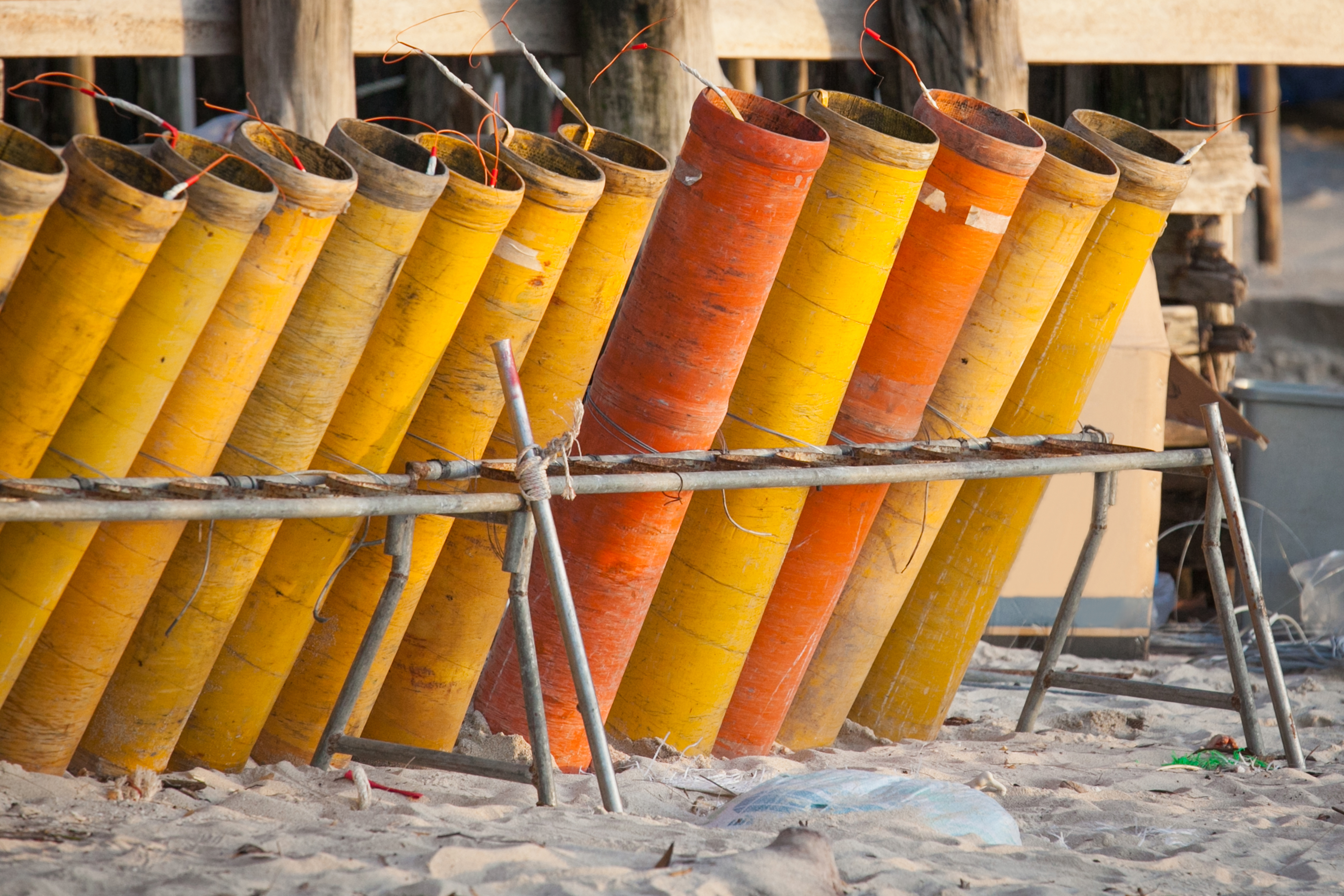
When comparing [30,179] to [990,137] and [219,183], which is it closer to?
[219,183]

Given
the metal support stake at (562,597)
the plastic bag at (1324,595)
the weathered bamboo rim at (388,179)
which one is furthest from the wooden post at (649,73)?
the plastic bag at (1324,595)

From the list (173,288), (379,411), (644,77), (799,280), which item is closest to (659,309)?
(799,280)

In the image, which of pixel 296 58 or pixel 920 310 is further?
pixel 296 58

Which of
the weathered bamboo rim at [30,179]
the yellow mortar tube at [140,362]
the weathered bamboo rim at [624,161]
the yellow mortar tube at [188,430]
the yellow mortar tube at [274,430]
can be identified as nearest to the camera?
the weathered bamboo rim at [30,179]

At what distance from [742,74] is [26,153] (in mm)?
4205

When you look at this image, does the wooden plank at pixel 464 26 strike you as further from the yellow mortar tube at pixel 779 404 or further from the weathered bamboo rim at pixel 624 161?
the yellow mortar tube at pixel 779 404

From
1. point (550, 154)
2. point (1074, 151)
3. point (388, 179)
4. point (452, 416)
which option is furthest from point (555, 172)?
point (1074, 151)

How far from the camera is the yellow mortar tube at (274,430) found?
3045mm

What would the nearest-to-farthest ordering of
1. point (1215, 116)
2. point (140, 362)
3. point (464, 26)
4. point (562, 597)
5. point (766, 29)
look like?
point (140, 362) → point (562, 597) → point (464, 26) → point (766, 29) → point (1215, 116)

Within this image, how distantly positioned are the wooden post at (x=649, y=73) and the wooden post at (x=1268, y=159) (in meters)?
7.82

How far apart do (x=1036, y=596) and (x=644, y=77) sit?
9.50 ft

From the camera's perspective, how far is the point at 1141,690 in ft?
14.3

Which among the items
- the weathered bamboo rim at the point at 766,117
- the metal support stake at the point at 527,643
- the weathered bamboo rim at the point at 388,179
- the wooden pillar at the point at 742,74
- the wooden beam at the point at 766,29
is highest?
the wooden beam at the point at 766,29

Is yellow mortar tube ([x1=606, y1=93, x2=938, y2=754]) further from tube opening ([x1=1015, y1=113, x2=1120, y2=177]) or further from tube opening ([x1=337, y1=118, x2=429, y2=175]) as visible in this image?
tube opening ([x1=337, y1=118, x2=429, y2=175])
